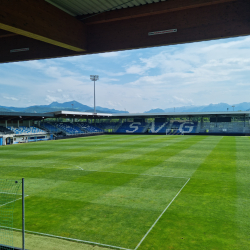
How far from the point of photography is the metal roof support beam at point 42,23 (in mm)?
4496

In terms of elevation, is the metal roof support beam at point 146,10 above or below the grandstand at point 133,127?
above

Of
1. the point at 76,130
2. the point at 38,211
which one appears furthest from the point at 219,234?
the point at 76,130

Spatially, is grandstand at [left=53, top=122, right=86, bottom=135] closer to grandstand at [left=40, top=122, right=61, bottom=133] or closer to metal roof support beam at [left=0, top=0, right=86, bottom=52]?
grandstand at [left=40, top=122, right=61, bottom=133]

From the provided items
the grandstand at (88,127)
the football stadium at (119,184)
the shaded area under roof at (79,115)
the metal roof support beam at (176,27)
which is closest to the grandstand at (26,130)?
the shaded area under roof at (79,115)

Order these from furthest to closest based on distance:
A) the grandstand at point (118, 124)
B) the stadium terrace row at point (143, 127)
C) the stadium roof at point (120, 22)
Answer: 1. the stadium terrace row at point (143, 127)
2. the grandstand at point (118, 124)
3. the stadium roof at point (120, 22)

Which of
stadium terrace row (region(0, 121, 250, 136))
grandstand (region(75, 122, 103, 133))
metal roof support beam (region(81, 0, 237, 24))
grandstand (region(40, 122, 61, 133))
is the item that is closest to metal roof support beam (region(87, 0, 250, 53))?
metal roof support beam (region(81, 0, 237, 24))

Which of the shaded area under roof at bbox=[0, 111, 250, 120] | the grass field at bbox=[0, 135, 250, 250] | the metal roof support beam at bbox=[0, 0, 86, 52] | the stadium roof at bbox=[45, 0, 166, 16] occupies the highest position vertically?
the stadium roof at bbox=[45, 0, 166, 16]

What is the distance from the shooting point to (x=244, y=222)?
27.5ft

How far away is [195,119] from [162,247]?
65.1m

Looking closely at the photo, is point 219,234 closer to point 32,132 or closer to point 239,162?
point 239,162

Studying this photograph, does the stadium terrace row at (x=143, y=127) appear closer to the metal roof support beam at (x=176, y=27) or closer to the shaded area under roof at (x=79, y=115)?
the shaded area under roof at (x=79, y=115)

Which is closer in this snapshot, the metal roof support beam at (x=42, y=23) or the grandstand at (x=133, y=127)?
the metal roof support beam at (x=42, y=23)

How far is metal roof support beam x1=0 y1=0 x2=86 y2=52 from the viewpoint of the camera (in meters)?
4.50

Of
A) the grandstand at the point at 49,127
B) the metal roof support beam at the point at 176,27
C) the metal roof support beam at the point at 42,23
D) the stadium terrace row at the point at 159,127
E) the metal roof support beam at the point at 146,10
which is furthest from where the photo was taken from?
the stadium terrace row at the point at 159,127
